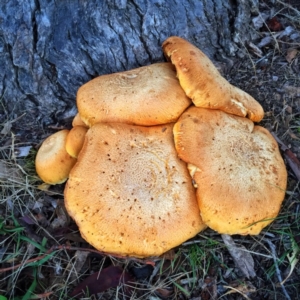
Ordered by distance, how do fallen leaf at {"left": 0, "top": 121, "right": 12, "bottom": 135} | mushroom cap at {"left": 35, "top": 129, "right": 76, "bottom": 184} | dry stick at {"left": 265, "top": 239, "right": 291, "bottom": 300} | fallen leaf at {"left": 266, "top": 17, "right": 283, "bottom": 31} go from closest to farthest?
1. dry stick at {"left": 265, "top": 239, "right": 291, "bottom": 300}
2. mushroom cap at {"left": 35, "top": 129, "right": 76, "bottom": 184}
3. fallen leaf at {"left": 0, "top": 121, "right": 12, "bottom": 135}
4. fallen leaf at {"left": 266, "top": 17, "right": 283, "bottom": 31}

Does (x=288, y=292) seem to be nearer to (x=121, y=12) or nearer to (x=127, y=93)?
(x=127, y=93)

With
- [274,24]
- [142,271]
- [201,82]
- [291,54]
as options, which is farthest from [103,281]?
[274,24]

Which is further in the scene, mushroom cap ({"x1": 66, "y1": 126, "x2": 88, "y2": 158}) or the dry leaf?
the dry leaf

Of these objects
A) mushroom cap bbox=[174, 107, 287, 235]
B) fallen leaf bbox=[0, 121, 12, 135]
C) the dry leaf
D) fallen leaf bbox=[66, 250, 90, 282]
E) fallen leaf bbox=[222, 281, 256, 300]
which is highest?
fallen leaf bbox=[0, 121, 12, 135]

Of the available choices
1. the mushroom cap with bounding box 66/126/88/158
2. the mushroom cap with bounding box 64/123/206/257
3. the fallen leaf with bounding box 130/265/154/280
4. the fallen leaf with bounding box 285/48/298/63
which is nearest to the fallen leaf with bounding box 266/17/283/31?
the fallen leaf with bounding box 285/48/298/63

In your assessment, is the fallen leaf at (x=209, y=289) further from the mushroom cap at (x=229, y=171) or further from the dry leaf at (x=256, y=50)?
the dry leaf at (x=256, y=50)

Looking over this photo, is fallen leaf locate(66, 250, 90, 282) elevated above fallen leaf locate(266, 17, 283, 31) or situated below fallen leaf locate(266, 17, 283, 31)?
below

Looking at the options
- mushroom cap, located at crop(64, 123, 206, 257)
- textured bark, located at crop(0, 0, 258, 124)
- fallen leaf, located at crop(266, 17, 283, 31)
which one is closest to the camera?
mushroom cap, located at crop(64, 123, 206, 257)

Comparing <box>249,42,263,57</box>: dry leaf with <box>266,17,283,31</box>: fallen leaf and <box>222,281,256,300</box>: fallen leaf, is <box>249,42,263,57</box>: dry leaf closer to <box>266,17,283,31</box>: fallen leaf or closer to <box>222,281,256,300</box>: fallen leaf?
<box>266,17,283,31</box>: fallen leaf

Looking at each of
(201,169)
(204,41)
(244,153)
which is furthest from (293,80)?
(201,169)
